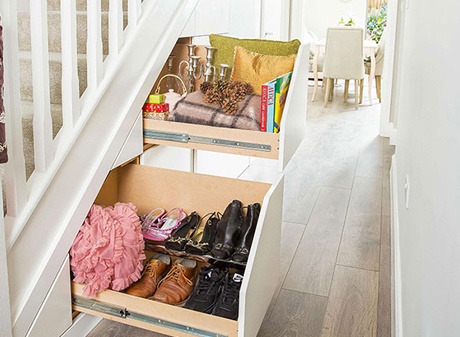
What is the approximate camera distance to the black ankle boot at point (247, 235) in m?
1.96

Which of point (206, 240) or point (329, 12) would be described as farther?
point (329, 12)

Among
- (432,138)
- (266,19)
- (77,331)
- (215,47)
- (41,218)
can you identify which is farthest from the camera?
(266,19)

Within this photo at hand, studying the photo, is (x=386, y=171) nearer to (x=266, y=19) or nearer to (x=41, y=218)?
(x=266, y=19)

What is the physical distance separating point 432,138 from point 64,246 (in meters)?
1.18

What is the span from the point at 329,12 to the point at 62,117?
949 cm

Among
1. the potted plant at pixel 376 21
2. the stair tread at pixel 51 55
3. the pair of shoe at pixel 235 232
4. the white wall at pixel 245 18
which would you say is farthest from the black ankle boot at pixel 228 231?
the potted plant at pixel 376 21

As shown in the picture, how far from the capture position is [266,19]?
15.1ft

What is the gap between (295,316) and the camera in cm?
225

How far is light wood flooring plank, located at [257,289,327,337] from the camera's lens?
2137mm

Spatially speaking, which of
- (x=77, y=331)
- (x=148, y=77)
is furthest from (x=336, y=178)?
(x=77, y=331)

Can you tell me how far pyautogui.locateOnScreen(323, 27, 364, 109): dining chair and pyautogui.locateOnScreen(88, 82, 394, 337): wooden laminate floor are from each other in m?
1.95

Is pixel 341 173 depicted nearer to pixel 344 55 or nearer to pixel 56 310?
pixel 56 310

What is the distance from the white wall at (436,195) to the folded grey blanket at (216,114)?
→ 0.61m

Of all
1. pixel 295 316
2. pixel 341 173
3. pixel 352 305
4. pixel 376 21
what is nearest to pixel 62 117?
pixel 295 316
